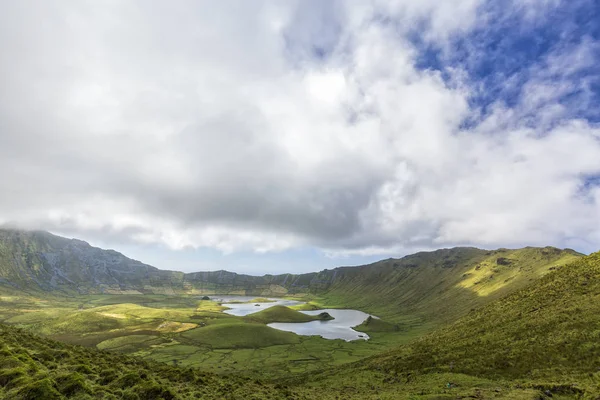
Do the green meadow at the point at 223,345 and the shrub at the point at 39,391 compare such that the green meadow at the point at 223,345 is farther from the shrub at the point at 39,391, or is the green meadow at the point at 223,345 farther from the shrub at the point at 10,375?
the shrub at the point at 39,391

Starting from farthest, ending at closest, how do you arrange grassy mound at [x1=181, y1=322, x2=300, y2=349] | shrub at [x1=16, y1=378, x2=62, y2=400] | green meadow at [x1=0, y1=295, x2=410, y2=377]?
grassy mound at [x1=181, y1=322, x2=300, y2=349] < green meadow at [x1=0, y1=295, x2=410, y2=377] < shrub at [x1=16, y1=378, x2=62, y2=400]

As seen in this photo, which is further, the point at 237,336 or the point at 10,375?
the point at 237,336

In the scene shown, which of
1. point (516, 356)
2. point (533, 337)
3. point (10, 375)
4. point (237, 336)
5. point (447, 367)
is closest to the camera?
point (10, 375)

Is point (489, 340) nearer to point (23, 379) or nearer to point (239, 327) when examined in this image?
point (23, 379)

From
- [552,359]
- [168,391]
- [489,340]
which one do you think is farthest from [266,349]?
[168,391]

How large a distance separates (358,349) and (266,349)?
157ft

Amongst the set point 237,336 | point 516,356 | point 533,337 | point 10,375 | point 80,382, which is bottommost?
point 237,336

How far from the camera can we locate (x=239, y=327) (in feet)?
628

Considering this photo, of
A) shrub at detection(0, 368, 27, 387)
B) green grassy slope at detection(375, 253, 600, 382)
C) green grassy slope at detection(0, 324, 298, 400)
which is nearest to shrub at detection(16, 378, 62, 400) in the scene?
green grassy slope at detection(0, 324, 298, 400)

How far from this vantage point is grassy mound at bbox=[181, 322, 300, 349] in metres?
168

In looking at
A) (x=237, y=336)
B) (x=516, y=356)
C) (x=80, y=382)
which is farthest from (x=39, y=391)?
(x=237, y=336)

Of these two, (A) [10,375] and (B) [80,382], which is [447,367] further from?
(A) [10,375]

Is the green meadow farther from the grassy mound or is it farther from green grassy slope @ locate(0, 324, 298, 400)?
green grassy slope @ locate(0, 324, 298, 400)

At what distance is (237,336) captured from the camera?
178m
